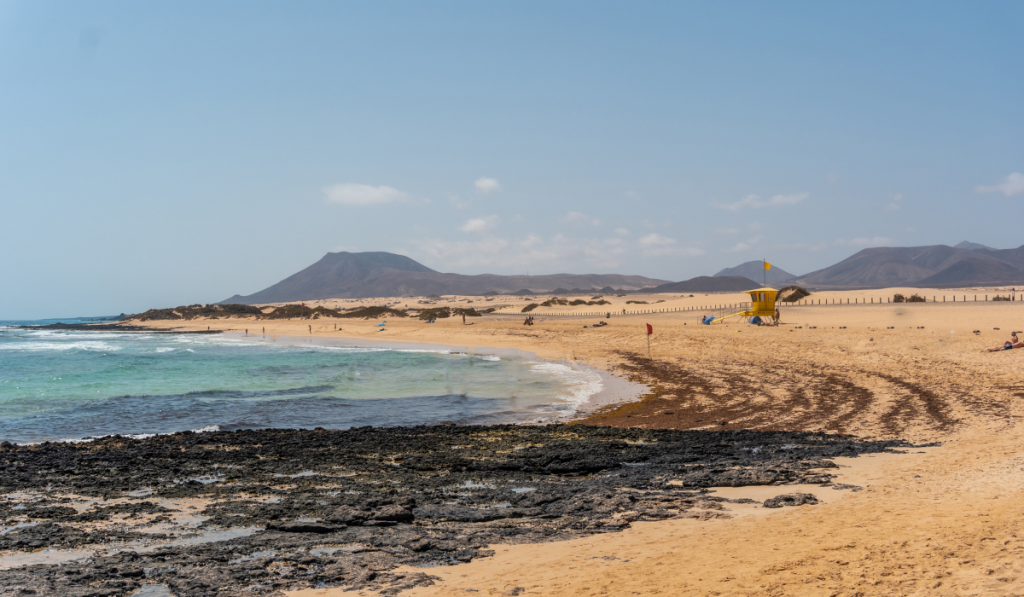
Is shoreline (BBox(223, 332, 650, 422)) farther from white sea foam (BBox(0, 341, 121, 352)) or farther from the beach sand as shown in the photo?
white sea foam (BBox(0, 341, 121, 352))

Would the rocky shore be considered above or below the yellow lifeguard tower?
below

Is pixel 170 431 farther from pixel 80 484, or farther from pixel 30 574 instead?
pixel 30 574

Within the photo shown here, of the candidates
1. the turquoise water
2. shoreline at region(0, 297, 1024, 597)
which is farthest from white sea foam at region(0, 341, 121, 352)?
shoreline at region(0, 297, 1024, 597)

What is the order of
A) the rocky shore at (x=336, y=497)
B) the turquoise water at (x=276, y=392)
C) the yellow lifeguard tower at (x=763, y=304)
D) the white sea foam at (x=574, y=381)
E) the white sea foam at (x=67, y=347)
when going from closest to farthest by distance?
the rocky shore at (x=336, y=497), the turquoise water at (x=276, y=392), the white sea foam at (x=574, y=381), the yellow lifeguard tower at (x=763, y=304), the white sea foam at (x=67, y=347)

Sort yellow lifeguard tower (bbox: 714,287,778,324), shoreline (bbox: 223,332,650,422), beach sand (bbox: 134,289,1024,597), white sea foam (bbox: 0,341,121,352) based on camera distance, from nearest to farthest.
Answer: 1. beach sand (bbox: 134,289,1024,597)
2. shoreline (bbox: 223,332,650,422)
3. yellow lifeguard tower (bbox: 714,287,778,324)
4. white sea foam (bbox: 0,341,121,352)

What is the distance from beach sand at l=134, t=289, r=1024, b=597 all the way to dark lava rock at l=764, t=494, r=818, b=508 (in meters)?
0.16

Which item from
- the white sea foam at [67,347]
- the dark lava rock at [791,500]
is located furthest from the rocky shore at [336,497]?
the white sea foam at [67,347]

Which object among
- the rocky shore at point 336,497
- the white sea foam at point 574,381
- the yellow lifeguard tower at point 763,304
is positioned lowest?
the white sea foam at point 574,381

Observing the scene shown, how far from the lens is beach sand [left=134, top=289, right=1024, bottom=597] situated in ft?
16.9

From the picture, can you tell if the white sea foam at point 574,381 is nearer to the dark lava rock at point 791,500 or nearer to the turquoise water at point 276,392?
the turquoise water at point 276,392

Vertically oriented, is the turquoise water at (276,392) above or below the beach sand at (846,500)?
below

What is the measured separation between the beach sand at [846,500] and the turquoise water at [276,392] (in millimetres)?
3897

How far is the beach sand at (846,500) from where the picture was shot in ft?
16.9

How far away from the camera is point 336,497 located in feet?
27.8
